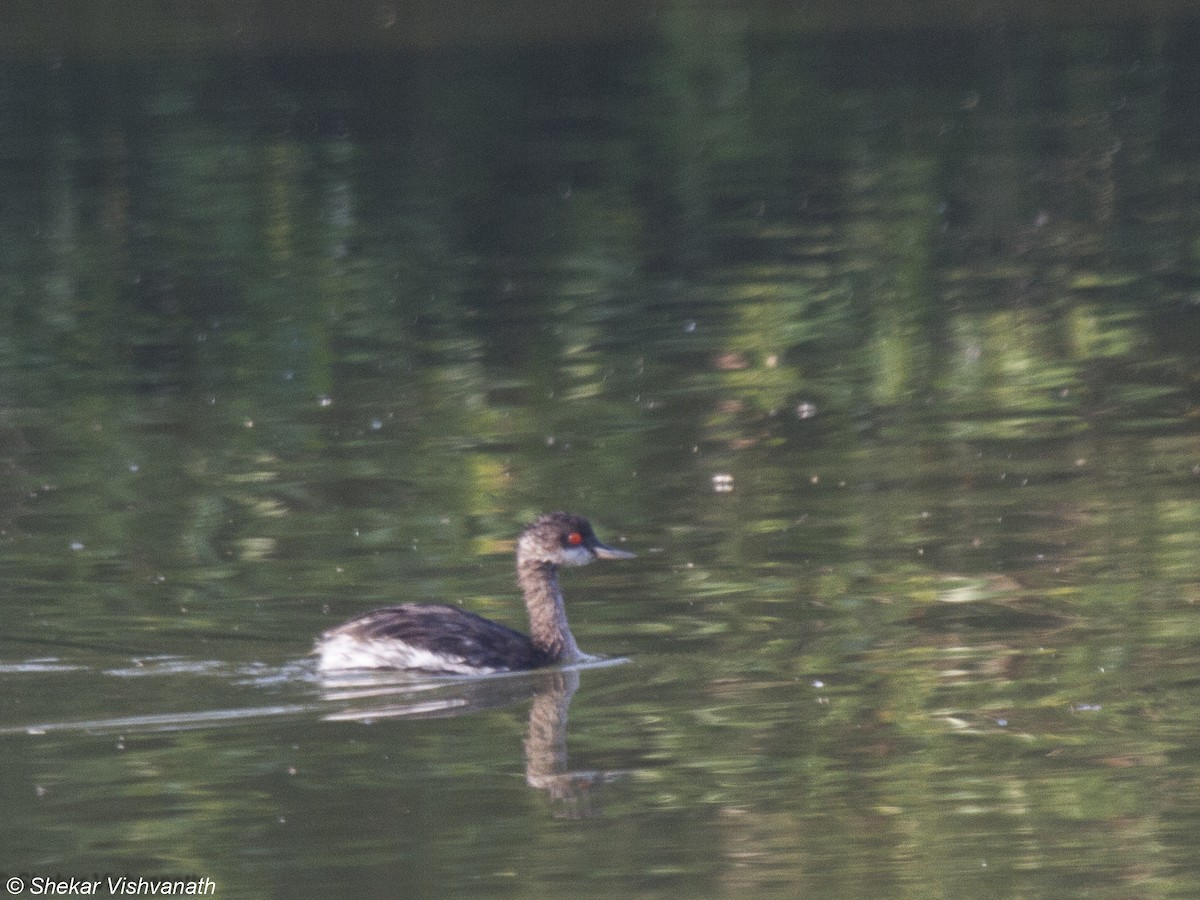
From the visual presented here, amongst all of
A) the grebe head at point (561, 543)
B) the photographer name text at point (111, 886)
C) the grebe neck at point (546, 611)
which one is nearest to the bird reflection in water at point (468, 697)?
the grebe neck at point (546, 611)

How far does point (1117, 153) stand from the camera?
26.3m

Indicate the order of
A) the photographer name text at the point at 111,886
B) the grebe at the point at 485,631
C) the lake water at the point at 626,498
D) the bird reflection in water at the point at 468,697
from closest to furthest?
1. the photographer name text at the point at 111,886
2. the lake water at the point at 626,498
3. the bird reflection in water at the point at 468,697
4. the grebe at the point at 485,631

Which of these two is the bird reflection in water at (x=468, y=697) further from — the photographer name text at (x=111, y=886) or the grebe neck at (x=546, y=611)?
the photographer name text at (x=111, y=886)

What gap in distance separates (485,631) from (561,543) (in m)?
0.74

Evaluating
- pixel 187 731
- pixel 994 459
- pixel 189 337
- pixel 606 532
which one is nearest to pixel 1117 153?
pixel 189 337

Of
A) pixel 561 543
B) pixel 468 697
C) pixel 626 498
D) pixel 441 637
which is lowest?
pixel 468 697

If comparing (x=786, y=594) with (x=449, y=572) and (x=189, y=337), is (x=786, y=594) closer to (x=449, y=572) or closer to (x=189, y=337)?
(x=449, y=572)

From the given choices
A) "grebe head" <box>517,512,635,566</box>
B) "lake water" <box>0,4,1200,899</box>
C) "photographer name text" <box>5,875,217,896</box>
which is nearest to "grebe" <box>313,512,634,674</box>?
"grebe head" <box>517,512,635,566</box>

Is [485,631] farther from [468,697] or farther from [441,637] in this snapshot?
[468,697]

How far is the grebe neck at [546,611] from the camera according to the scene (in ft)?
36.1

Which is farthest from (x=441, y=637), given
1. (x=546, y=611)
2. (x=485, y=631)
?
(x=546, y=611)

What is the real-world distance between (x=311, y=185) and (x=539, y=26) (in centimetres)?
1344

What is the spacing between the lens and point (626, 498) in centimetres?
1352

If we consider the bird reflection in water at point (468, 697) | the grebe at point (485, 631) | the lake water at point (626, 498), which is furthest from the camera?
the grebe at point (485, 631)
